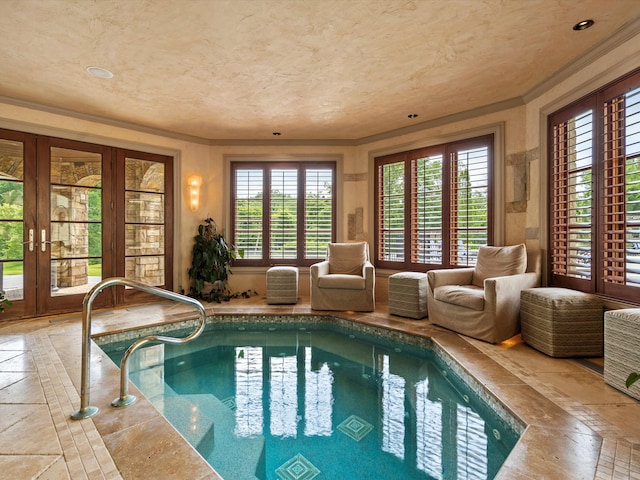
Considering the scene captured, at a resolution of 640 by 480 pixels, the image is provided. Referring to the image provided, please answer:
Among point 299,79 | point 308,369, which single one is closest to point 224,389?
point 308,369

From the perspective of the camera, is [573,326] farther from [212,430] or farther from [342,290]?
[212,430]

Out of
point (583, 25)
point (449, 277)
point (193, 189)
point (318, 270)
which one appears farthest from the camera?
point (193, 189)

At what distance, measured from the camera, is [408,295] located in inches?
155

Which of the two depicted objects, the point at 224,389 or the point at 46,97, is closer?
the point at 224,389

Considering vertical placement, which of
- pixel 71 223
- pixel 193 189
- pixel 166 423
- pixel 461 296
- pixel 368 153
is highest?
pixel 368 153

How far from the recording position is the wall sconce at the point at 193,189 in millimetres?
5102

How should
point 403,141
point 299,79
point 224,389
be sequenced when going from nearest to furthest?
point 224,389
point 299,79
point 403,141

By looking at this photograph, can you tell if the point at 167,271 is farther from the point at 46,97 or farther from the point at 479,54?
the point at 479,54

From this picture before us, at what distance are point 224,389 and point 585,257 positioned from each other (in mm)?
3325

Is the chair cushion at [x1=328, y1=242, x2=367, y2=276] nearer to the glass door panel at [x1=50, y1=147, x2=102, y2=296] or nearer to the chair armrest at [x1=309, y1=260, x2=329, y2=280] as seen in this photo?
the chair armrest at [x1=309, y1=260, x2=329, y2=280]

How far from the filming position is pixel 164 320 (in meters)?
3.86

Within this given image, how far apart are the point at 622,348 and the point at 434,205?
274 cm

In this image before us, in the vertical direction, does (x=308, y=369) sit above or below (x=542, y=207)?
below

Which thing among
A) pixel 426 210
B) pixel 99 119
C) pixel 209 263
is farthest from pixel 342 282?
pixel 99 119
